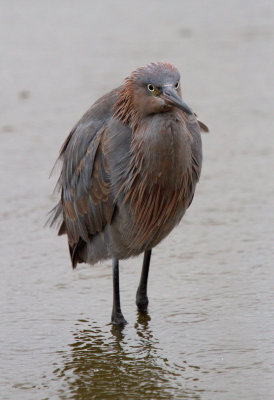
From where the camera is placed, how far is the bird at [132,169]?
6.26 meters

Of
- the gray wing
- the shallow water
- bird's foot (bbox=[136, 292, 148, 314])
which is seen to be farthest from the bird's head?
the shallow water

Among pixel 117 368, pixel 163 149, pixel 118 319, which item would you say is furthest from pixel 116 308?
pixel 163 149

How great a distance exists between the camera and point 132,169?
6.48 m

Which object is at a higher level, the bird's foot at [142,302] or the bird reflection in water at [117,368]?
the bird's foot at [142,302]

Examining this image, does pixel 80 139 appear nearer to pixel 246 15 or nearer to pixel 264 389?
pixel 264 389

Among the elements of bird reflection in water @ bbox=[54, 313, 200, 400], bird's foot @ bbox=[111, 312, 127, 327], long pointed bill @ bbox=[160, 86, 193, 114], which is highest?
long pointed bill @ bbox=[160, 86, 193, 114]

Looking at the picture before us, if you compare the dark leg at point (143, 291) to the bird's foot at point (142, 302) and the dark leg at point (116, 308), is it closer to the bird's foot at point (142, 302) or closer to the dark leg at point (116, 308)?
the bird's foot at point (142, 302)

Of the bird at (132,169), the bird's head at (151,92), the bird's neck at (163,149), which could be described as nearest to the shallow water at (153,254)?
the bird at (132,169)

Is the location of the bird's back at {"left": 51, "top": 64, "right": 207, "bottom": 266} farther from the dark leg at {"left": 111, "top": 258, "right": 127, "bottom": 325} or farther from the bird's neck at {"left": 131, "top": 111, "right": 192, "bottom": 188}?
the dark leg at {"left": 111, "top": 258, "right": 127, "bottom": 325}

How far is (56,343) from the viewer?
259 inches

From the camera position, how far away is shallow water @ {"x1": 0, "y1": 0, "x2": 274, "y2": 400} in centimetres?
603

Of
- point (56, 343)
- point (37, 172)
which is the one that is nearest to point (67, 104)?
point (37, 172)

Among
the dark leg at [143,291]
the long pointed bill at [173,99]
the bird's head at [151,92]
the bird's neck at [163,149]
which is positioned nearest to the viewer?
the long pointed bill at [173,99]

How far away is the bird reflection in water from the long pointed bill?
169 centimetres
